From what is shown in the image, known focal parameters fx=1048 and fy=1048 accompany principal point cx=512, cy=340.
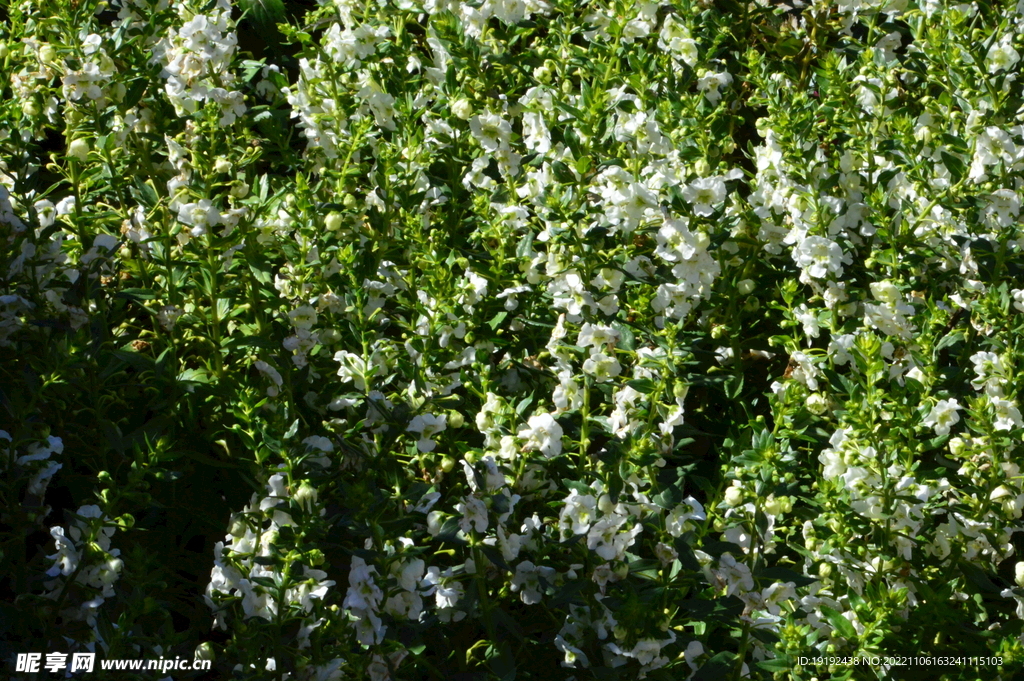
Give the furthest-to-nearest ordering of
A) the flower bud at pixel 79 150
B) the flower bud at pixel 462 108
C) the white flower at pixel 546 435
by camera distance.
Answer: the flower bud at pixel 462 108 → the flower bud at pixel 79 150 → the white flower at pixel 546 435

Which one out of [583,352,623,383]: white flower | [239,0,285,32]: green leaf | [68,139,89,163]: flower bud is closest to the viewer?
[583,352,623,383]: white flower

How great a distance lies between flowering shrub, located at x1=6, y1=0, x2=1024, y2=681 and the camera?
80.8 inches

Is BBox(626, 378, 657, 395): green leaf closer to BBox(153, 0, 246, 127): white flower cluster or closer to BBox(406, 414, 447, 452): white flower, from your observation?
BBox(406, 414, 447, 452): white flower

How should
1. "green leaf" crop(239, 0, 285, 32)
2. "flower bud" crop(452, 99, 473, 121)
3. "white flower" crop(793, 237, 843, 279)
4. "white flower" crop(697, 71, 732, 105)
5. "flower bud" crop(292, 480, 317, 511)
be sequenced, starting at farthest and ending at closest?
1. "green leaf" crop(239, 0, 285, 32)
2. "white flower" crop(697, 71, 732, 105)
3. "flower bud" crop(452, 99, 473, 121)
4. "white flower" crop(793, 237, 843, 279)
5. "flower bud" crop(292, 480, 317, 511)

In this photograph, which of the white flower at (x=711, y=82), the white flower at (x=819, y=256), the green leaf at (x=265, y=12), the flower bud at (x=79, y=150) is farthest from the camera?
the green leaf at (x=265, y=12)

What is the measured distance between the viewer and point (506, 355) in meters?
2.57

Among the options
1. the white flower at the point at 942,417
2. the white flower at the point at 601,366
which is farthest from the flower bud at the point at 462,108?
the white flower at the point at 942,417

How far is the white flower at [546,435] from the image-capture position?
6.84ft

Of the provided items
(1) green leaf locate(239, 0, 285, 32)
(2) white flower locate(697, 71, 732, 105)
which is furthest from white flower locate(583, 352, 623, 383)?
(1) green leaf locate(239, 0, 285, 32)

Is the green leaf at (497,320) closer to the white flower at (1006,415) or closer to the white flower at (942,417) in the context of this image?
A: the white flower at (942,417)

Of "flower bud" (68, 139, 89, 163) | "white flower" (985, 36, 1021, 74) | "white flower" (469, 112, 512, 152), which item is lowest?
"flower bud" (68, 139, 89, 163)

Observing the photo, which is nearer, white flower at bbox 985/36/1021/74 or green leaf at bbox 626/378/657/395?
green leaf at bbox 626/378/657/395

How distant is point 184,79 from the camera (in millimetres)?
2484

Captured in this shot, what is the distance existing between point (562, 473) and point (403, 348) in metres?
0.48
